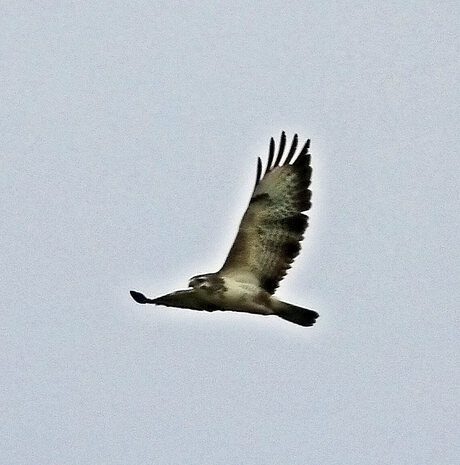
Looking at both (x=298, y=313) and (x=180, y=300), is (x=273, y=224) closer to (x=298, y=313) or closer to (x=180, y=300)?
(x=298, y=313)

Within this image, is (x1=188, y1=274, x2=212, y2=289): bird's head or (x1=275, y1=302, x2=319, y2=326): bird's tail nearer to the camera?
(x1=188, y1=274, x2=212, y2=289): bird's head

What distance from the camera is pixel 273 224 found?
10.6 m

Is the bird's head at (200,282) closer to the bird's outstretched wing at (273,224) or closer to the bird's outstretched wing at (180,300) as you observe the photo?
the bird's outstretched wing at (180,300)

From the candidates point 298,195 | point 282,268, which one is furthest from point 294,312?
point 298,195

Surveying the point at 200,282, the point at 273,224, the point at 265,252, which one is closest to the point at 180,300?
the point at 200,282

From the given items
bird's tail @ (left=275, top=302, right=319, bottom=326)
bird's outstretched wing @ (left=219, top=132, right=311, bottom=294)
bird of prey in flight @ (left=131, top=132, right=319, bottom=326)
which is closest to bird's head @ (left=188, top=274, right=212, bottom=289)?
bird of prey in flight @ (left=131, top=132, right=319, bottom=326)

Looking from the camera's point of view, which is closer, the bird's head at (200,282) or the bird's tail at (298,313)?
the bird's head at (200,282)

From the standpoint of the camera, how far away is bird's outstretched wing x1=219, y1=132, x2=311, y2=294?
1047cm

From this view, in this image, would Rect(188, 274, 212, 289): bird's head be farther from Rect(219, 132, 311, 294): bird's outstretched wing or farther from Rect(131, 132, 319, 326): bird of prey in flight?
Rect(219, 132, 311, 294): bird's outstretched wing

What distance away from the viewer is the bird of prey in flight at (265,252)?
10250 millimetres

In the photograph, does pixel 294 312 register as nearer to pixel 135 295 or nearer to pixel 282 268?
pixel 282 268

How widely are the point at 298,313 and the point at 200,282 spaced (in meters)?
1.11

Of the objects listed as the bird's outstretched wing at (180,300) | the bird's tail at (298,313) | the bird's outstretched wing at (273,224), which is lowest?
the bird's outstretched wing at (180,300)

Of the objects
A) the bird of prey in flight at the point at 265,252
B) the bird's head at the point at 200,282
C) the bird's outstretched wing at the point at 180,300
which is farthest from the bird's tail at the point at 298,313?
the bird's head at the point at 200,282
